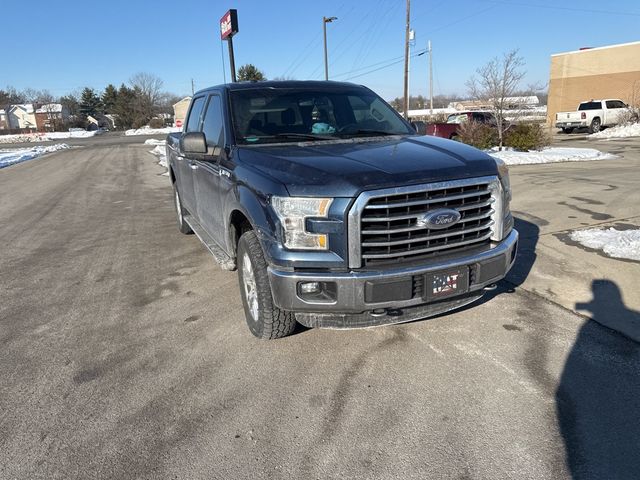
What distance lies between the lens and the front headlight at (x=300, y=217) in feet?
9.38

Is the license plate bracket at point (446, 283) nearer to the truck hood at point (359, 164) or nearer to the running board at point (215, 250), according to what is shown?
the truck hood at point (359, 164)

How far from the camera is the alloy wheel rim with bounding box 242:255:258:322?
136 inches

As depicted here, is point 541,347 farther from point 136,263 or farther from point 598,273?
point 136,263

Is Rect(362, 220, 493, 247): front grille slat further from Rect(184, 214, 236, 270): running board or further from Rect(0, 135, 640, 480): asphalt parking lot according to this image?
Rect(184, 214, 236, 270): running board

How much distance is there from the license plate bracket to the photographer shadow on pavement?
2.72ft

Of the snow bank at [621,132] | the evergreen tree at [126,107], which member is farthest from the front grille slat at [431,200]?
the evergreen tree at [126,107]

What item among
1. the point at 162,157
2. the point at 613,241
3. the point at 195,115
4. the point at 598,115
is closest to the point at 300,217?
the point at 195,115

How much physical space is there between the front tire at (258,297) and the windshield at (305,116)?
3.25 feet

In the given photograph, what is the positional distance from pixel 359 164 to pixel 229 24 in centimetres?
A: 1373

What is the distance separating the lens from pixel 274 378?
123 inches

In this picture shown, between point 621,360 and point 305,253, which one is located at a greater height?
point 305,253

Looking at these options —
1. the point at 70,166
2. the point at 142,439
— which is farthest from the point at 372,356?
the point at 70,166

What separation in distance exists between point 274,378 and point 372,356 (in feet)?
2.33

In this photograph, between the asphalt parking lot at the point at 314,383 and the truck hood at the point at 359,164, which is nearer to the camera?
the asphalt parking lot at the point at 314,383
